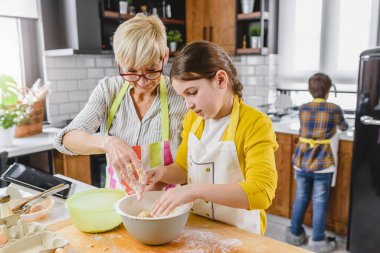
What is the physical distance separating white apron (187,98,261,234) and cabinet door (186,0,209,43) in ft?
9.09

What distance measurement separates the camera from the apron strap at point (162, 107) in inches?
60.5

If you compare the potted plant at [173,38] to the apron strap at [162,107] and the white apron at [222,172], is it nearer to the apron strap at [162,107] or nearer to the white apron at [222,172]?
the apron strap at [162,107]

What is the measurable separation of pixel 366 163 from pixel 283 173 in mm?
819

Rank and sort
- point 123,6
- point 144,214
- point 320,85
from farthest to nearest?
point 123,6 → point 320,85 → point 144,214

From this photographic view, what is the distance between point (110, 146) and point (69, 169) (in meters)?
1.66

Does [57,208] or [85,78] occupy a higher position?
[85,78]

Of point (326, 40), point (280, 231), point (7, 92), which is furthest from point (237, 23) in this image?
point (7, 92)

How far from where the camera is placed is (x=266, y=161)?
3.85 feet

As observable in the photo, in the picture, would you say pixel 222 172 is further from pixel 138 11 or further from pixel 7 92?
pixel 138 11

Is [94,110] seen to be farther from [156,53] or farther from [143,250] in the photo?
[143,250]

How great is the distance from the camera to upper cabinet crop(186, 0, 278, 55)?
3.66 meters

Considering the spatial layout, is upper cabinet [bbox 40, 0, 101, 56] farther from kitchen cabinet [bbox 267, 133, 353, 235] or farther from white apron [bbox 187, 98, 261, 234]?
white apron [bbox 187, 98, 261, 234]

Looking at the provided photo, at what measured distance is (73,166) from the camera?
2.83 m

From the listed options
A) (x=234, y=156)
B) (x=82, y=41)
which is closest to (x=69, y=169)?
(x=82, y=41)
